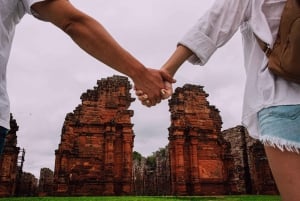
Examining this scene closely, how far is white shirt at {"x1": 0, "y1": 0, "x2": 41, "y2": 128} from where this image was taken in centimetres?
173

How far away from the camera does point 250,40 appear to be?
6.41ft

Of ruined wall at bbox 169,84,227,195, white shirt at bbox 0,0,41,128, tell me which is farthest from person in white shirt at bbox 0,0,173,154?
ruined wall at bbox 169,84,227,195

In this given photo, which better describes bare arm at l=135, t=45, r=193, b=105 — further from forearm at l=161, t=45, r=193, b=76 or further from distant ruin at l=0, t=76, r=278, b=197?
distant ruin at l=0, t=76, r=278, b=197

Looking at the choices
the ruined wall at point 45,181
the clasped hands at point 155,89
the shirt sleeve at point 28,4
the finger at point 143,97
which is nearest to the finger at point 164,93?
the clasped hands at point 155,89

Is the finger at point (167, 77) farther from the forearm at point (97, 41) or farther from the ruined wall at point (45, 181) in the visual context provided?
the ruined wall at point (45, 181)

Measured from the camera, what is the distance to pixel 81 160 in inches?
685

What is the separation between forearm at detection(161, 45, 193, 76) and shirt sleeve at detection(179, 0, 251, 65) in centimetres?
4

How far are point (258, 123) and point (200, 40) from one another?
61 cm

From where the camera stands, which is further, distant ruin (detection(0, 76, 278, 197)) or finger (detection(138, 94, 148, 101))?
distant ruin (detection(0, 76, 278, 197))

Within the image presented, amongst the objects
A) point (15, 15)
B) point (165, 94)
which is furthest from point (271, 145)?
point (15, 15)

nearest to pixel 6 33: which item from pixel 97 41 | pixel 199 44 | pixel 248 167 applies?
pixel 97 41

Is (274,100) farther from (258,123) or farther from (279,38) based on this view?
(279,38)

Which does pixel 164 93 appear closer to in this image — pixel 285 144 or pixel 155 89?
pixel 155 89

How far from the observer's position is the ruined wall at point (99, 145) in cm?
1691
